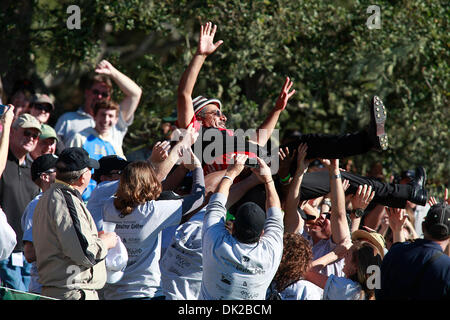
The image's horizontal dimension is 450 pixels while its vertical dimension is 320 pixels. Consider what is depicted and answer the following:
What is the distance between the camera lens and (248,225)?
4.30m

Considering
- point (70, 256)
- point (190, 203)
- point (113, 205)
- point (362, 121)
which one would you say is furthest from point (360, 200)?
point (362, 121)

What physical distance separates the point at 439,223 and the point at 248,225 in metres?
1.30

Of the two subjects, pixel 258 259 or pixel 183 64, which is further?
pixel 183 64

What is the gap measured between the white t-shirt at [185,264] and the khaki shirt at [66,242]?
663 millimetres

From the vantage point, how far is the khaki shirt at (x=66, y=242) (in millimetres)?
4312

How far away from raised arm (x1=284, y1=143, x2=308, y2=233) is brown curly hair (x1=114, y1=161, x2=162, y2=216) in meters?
1.38

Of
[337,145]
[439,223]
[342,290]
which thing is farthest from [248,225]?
[337,145]

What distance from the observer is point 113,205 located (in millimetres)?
4797

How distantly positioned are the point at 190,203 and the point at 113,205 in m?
0.51

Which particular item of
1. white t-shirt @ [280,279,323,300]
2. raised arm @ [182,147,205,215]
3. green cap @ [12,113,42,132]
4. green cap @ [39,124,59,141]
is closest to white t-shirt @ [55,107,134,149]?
green cap @ [39,124,59,141]

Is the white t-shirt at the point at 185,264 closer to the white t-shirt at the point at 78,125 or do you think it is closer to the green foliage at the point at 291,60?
the white t-shirt at the point at 78,125

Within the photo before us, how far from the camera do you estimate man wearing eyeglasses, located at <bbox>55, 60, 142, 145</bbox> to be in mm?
7441

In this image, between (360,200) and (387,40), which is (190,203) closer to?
(360,200)

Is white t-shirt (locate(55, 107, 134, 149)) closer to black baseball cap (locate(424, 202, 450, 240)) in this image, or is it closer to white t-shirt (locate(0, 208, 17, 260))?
white t-shirt (locate(0, 208, 17, 260))
